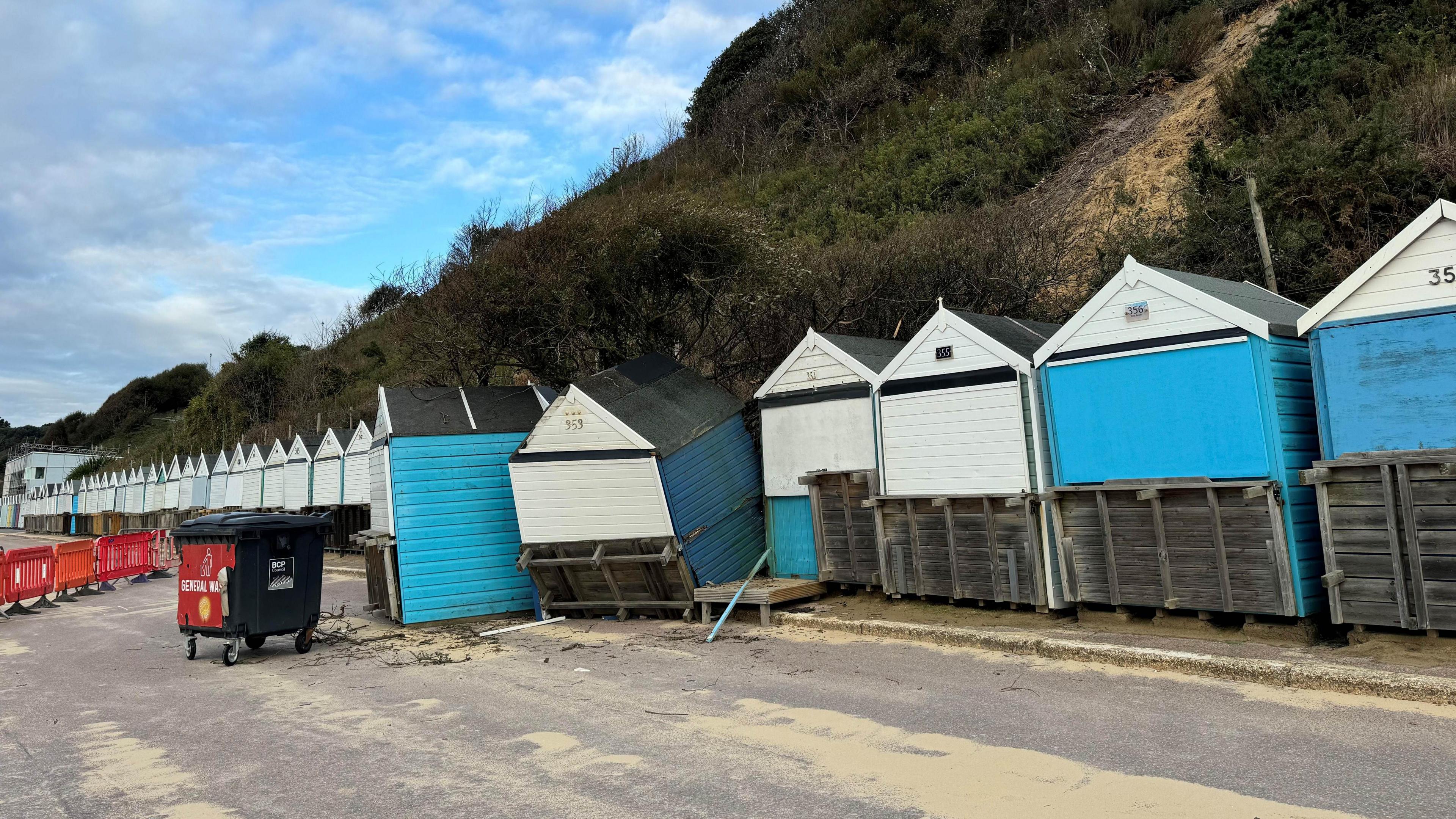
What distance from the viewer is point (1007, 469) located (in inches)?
377

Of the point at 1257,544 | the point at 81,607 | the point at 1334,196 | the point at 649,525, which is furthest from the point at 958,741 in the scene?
the point at 81,607

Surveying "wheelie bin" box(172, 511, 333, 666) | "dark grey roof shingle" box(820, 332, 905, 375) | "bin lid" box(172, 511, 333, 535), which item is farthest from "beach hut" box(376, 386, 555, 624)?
"dark grey roof shingle" box(820, 332, 905, 375)

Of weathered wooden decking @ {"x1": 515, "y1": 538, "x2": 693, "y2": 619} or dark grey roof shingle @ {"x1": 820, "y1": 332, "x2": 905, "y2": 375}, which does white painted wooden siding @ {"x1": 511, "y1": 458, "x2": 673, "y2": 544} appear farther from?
dark grey roof shingle @ {"x1": 820, "y1": 332, "x2": 905, "y2": 375}

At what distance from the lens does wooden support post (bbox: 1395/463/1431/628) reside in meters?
6.84

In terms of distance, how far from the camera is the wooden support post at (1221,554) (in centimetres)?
799

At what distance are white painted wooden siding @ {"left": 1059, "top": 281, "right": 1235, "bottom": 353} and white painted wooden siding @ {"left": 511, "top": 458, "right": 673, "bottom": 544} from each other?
5.04m

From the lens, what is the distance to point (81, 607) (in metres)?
16.9

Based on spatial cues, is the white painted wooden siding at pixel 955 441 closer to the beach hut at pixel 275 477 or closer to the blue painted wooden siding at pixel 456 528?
the blue painted wooden siding at pixel 456 528

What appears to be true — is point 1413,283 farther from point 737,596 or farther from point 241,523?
point 241,523

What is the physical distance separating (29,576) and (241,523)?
10.1 meters

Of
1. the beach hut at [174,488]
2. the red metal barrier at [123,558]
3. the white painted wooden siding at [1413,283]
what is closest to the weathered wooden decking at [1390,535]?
the white painted wooden siding at [1413,283]

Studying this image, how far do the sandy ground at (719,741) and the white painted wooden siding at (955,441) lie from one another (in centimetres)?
191

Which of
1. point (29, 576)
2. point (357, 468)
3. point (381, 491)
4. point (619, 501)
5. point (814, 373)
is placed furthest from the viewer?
point (357, 468)

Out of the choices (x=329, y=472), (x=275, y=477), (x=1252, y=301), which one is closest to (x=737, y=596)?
(x=1252, y=301)
